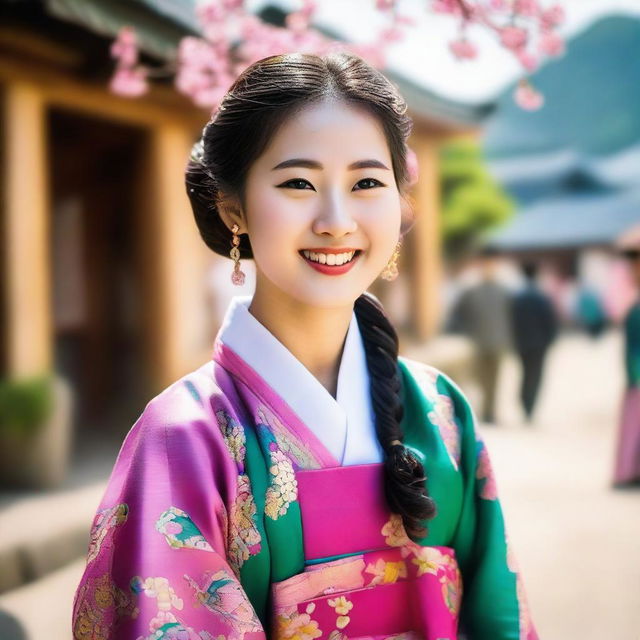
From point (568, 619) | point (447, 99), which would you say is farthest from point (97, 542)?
point (447, 99)

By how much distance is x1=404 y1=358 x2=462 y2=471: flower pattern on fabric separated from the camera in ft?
5.20

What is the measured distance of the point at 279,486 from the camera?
1352mm

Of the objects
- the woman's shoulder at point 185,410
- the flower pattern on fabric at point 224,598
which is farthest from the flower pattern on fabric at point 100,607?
the woman's shoulder at point 185,410

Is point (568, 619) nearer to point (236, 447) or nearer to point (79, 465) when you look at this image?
point (236, 447)

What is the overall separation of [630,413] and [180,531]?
4718 mm

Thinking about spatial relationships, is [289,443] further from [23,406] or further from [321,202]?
[23,406]

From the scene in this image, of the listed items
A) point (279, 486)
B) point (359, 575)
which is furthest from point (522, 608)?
point (279, 486)

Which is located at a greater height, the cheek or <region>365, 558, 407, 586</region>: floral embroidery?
the cheek

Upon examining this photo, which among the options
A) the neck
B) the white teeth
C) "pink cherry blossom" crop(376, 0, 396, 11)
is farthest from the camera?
"pink cherry blossom" crop(376, 0, 396, 11)

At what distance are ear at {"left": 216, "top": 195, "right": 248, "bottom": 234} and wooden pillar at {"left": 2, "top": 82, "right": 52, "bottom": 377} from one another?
162 inches

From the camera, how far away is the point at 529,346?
26.1 ft

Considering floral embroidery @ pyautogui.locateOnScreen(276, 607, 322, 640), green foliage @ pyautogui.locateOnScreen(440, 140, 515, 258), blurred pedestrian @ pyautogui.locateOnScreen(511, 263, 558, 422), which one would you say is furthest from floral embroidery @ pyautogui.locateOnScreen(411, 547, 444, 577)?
green foliage @ pyautogui.locateOnScreen(440, 140, 515, 258)

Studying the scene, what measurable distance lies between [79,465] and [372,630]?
15.4 ft

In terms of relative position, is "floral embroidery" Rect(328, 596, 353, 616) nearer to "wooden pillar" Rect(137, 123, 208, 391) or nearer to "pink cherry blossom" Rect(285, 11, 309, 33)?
"pink cherry blossom" Rect(285, 11, 309, 33)
